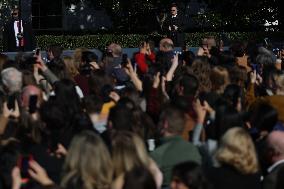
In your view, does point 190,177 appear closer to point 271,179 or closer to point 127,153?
point 127,153

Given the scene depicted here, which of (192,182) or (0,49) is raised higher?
(192,182)

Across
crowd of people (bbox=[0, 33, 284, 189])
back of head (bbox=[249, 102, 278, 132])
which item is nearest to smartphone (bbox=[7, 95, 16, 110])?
crowd of people (bbox=[0, 33, 284, 189])

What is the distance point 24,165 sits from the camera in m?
6.00

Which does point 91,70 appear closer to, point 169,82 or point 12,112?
point 169,82

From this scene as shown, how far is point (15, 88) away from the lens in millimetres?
8688

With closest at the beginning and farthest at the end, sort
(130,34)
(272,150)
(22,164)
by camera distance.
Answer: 1. (22,164)
2. (272,150)
3. (130,34)

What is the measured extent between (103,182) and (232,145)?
45.3 inches

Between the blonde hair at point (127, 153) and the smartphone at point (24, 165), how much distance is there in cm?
69

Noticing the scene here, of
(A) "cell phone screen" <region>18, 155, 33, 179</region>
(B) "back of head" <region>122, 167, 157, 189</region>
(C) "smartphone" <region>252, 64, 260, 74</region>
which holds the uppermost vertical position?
(B) "back of head" <region>122, 167, 157, 189</region>

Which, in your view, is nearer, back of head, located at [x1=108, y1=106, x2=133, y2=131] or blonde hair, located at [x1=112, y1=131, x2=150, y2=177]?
blonde hair, located at [x1=112, y1=131, x2=150, y2=177]

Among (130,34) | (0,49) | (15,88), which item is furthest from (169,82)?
(130,34)

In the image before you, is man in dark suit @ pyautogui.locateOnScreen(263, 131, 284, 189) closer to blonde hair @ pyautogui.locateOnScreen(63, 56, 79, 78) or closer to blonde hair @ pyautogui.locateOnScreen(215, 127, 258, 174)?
blonde hair @ pyautogui.locateOnScreen(215, 127, 258, 174)

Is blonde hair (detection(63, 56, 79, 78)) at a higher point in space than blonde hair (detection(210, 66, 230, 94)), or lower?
lower

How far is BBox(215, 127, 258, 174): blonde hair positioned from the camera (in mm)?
6086
